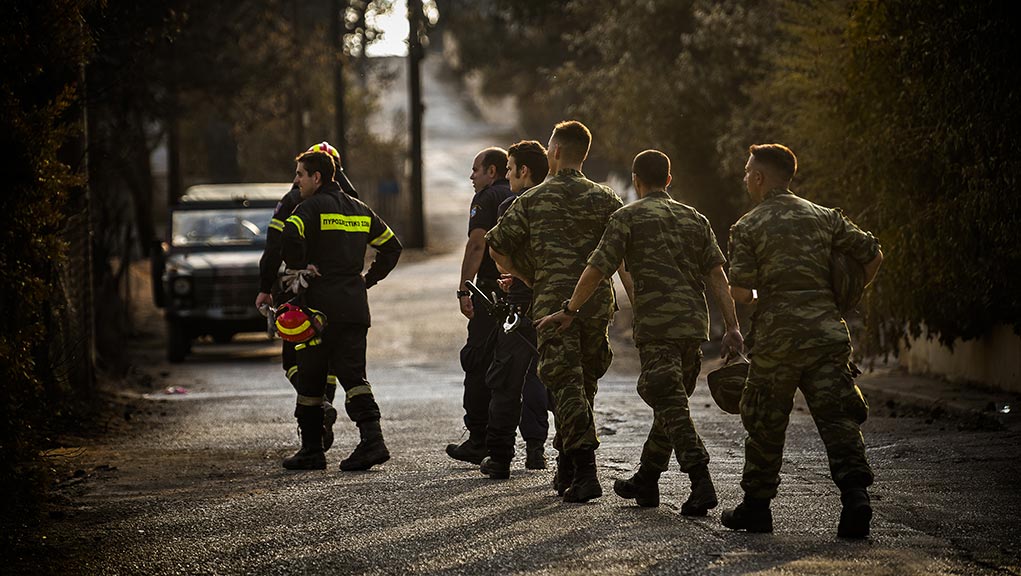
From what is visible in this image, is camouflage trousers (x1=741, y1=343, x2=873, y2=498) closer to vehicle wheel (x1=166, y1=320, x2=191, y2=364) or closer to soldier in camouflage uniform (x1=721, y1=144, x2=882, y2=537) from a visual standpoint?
soldier in camouflage uniform (x1=721, y1=144, x2=882, y2=537)

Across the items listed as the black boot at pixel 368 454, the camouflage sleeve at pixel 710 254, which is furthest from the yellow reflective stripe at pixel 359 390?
the camouflage sleeve at pixel 710 254

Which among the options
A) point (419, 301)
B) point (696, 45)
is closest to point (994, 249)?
point (696, 45)

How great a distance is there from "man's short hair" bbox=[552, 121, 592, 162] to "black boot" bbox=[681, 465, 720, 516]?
1910mm

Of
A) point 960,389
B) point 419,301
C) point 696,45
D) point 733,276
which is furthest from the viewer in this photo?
point 419,301

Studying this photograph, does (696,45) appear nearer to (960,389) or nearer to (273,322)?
(960,389)

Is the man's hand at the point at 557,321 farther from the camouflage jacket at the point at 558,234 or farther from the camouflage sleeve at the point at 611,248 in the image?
the camouflage sleeve at the point at 611,248

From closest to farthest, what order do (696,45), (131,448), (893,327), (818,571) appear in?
(818,571), (131,448), (893,327), (696,45)

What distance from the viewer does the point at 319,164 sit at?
10.2m

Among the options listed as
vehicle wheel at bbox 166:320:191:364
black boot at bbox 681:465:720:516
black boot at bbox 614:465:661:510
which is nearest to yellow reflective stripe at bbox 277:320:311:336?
black boot at bbox 614:465:661:510

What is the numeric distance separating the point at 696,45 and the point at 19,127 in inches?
650

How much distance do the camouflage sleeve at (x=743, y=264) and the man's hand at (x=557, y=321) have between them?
3.61 ft

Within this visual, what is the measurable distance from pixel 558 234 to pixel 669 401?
1208 millimetres

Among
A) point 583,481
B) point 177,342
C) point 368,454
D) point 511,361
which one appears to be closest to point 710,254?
point 583,481

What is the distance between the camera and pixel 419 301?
29.9 metres
